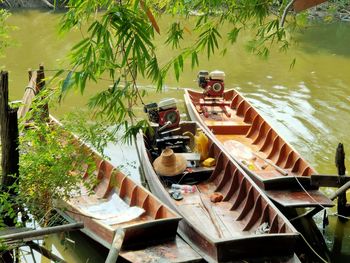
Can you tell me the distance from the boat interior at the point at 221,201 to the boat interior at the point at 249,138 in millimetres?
471

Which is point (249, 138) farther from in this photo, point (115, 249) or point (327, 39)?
point (327, 39)

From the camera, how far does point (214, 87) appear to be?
10.7 metres

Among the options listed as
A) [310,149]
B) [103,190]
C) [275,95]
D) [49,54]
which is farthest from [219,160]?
[49,54]

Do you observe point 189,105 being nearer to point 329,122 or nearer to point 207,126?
point 207,126

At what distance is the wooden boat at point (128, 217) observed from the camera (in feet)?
20.1

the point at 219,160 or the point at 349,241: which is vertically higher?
the point at 219,160

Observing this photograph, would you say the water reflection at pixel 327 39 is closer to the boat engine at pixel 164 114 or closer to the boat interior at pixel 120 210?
the boat engine at pixel 164 114

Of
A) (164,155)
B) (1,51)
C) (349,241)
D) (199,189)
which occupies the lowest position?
(349,241)

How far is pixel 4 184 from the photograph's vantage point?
492cm

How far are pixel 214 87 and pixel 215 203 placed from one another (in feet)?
12.0

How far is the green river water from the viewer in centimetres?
1028

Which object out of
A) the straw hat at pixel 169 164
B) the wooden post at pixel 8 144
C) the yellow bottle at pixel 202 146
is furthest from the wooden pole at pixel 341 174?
the wooden post at pixel 8 144

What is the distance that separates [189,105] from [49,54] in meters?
9.45

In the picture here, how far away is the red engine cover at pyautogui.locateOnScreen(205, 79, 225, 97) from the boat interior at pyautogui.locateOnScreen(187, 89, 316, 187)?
0.22 m
